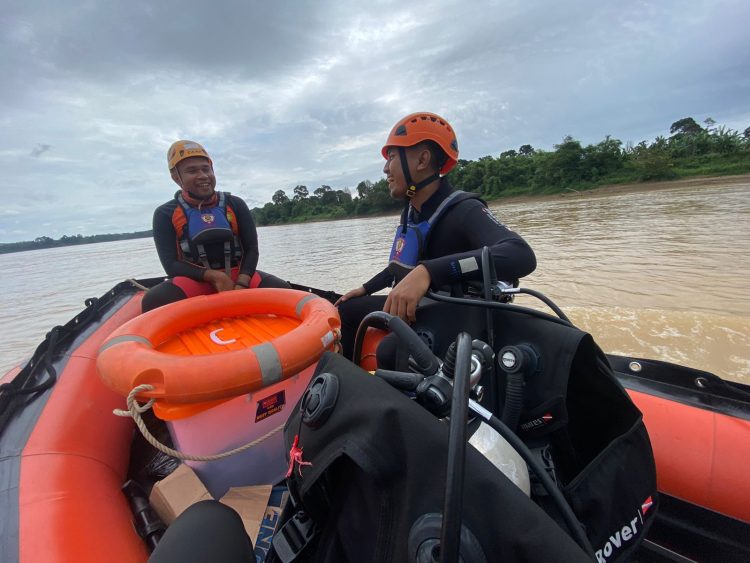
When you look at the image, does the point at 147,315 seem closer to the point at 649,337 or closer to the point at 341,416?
the point at 341,416

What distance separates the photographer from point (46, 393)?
5.92 ft

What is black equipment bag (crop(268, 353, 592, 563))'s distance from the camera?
52 centimetres

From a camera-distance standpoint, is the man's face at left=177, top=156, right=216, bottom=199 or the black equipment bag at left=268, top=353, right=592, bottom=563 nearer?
the black equipment bag at left=268, top=353, right=592, bottom=563

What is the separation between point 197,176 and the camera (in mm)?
2967

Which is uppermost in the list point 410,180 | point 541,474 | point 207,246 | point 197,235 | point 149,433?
point 410,180

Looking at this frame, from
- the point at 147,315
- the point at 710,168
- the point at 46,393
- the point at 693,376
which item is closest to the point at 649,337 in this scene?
the point at 693,376

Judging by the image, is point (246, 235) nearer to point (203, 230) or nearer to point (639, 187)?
point (203, 230)

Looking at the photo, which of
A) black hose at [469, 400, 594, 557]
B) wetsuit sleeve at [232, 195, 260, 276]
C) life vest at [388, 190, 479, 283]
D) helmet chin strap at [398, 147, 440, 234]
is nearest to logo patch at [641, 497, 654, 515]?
black hose at [469, 400, 594, 557]

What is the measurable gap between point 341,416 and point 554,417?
555 mm

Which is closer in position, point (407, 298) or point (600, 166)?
point (407, 298)

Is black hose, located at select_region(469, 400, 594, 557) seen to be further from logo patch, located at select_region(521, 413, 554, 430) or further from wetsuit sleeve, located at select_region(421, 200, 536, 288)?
wetsuit sleeve, located at select_region(421, 200, 536, 288)

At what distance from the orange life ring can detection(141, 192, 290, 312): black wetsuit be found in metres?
0.81

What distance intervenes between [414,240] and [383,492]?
1.46m

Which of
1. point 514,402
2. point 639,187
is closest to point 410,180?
point 514,402
